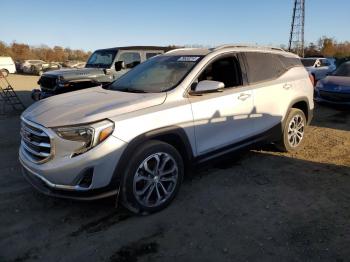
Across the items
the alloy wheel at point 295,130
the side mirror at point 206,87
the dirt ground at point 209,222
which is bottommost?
the dirt ground at point 209,222

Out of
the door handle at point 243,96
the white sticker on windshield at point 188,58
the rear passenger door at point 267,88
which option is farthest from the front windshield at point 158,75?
the rear passenger door at point 267,88

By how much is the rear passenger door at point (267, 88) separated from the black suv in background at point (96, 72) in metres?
5.15

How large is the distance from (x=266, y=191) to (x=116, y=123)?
87.3 inches

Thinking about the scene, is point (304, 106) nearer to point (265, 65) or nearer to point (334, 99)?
point (265, 65)

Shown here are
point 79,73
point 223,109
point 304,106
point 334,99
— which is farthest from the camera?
point 334,99

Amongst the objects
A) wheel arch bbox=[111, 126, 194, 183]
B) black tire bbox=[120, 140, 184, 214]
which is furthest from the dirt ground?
wheel arch bbox=[111, 126, 194, 183]

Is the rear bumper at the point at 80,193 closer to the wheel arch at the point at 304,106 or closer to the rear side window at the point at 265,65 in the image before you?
the rear side window at the point at 265,65

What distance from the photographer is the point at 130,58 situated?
1021 cm

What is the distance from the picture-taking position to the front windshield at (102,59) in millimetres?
10025

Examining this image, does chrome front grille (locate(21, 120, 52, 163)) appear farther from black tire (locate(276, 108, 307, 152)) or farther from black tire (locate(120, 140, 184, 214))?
black tire (locate(276, 108, 307, 152))

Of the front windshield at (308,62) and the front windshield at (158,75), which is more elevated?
the front windshield at (158,75)

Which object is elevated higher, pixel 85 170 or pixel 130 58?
pixel 130 58

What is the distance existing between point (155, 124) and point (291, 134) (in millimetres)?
3133

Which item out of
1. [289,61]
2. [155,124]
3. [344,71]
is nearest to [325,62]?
[344,71]
